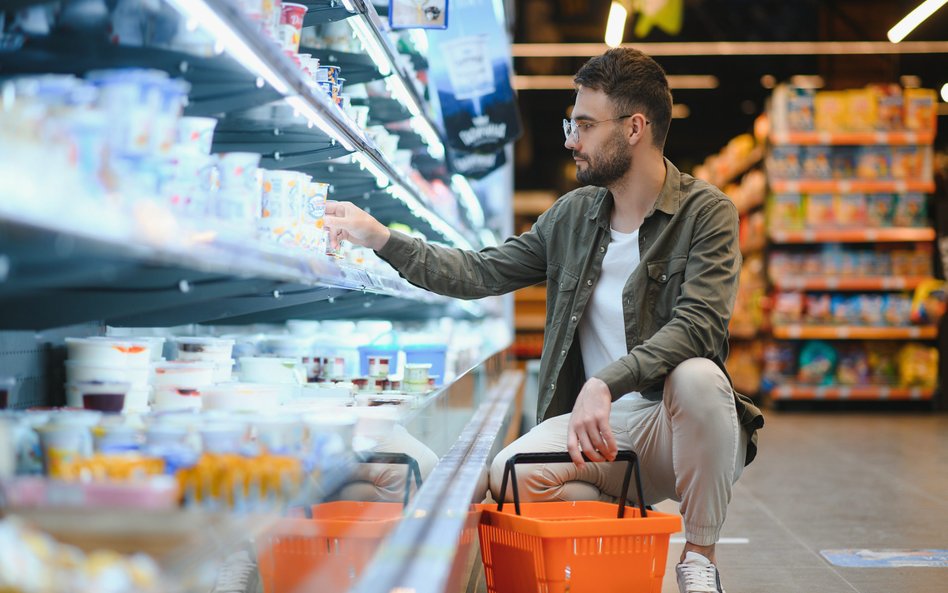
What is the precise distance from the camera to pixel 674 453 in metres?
2.35

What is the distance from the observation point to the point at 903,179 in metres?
9.01

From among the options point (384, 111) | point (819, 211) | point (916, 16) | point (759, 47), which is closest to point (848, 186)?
point (819, 211)

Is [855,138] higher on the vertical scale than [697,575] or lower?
higher

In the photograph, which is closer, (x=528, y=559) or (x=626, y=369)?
(x=528, y=559)

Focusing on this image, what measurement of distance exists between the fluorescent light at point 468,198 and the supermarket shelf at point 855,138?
10.3 ft

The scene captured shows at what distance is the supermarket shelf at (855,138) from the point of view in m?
8.95

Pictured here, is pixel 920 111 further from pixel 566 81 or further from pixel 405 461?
pixel 405 461

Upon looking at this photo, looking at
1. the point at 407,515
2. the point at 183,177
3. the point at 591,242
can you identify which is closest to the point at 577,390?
the point at 591,242

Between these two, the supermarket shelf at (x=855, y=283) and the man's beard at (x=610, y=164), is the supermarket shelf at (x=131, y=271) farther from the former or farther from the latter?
the supermarket shelf at (x=855, y=283)

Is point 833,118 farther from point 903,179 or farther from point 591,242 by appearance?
point 591,242

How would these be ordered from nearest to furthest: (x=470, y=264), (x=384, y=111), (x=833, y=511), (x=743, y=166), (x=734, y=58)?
(x=470, y=264), (x=384, y=111), (x=833, y=511), (x=743, y=166), (x=734, y=58)

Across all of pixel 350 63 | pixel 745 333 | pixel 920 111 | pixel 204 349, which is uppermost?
pixel 920 111

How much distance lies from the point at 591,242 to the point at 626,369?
570 millimetres

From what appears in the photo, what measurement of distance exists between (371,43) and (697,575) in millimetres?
1570
